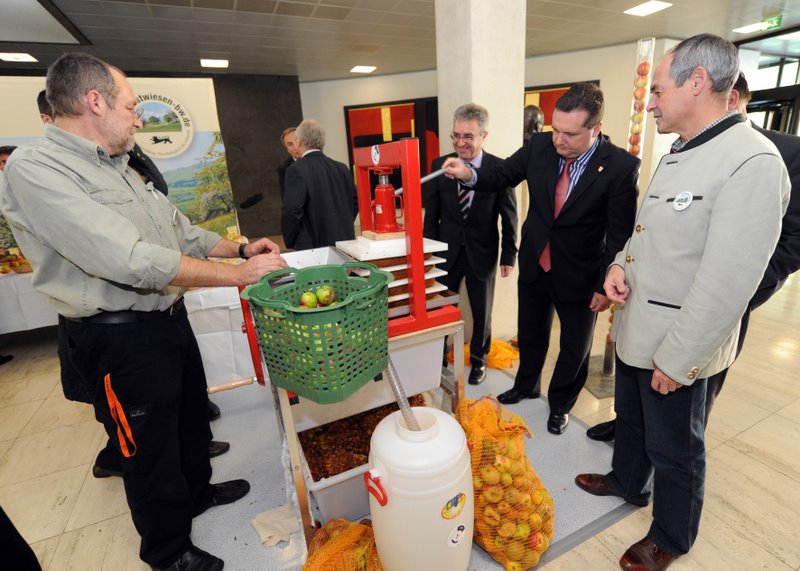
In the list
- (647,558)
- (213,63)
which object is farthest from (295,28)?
(647,558)

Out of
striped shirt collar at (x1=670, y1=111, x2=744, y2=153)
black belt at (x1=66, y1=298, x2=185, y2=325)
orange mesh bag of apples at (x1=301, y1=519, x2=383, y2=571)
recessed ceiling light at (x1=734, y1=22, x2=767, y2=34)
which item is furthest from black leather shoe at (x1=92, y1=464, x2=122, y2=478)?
recessed ceiling light at (x1=734, y1=22, x2=767, y2=34)

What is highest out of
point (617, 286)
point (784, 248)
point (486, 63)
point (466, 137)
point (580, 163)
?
point (486, 63)

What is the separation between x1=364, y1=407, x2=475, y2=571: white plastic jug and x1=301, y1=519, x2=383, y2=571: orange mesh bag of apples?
164 mm

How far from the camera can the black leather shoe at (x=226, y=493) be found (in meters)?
1.91

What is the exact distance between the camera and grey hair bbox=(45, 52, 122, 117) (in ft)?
4.06

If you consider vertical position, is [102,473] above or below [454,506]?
below

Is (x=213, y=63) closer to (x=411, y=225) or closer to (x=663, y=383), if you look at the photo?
(x=411, y=225)

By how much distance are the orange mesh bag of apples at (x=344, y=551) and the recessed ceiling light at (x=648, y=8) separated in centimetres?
655

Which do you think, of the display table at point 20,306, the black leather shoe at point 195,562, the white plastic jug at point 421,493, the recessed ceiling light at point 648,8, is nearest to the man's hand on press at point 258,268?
the white plastic jug at point 421,493

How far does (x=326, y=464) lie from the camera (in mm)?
1715

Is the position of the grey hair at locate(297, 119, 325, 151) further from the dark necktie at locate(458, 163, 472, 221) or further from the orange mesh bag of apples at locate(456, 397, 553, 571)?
the orange mesh bag of apples at locate(456, 397, 553, 571)

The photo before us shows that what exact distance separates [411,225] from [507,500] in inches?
40.8

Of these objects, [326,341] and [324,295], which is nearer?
[326,341]

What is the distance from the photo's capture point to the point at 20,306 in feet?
10.9
